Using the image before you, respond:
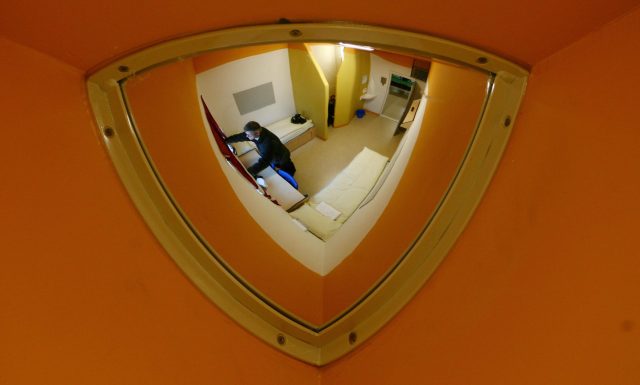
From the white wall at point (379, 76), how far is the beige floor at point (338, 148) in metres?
0.23

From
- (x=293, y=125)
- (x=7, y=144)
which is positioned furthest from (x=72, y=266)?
(x=293, y=125)

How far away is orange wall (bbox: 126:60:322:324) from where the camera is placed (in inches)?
31.9

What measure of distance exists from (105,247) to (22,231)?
13cm

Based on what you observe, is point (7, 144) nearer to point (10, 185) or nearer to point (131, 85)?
point (10, 185)

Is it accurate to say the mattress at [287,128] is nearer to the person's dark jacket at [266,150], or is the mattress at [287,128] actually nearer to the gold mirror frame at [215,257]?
the person's dark jacket at [266,150]

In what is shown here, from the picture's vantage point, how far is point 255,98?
3.40 m

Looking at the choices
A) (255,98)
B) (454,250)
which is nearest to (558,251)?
(454,250)

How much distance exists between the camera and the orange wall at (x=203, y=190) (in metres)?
0.81

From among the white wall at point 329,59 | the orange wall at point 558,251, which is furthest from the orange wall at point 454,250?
the white wall at point 329,59

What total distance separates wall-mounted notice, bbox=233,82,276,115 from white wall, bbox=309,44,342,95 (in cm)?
75

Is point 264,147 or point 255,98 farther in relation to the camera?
point 255,98

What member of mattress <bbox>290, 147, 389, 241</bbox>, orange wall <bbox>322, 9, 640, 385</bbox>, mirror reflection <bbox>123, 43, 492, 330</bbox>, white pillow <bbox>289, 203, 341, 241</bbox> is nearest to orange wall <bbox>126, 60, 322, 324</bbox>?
mirror reflection <bbox>123, 43, 492, 330</bbox>

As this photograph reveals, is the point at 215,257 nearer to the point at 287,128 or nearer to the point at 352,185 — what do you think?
the point at 352,185

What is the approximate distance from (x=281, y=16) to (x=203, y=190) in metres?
0.71
